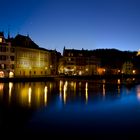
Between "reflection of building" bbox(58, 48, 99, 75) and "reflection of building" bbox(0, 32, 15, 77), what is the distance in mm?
43812

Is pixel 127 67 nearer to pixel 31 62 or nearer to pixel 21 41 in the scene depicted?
pixel 31 62

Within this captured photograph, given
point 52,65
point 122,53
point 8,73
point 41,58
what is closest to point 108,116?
point 8,73

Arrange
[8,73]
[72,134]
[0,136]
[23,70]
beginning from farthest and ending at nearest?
[23,70]
[8,73]
[72,134]
[0,136]

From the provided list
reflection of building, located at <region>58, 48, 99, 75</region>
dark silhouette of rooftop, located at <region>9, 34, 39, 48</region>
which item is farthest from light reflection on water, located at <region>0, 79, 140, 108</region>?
reflection of building, located at <region>58, 48, 99, 75</region>

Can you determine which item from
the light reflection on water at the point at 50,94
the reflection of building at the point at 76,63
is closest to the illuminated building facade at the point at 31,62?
the reflection of building at the point at 76,63

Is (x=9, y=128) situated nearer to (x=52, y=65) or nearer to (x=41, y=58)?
(x=41, y=58)

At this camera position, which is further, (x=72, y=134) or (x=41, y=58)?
(x=41, y=58)

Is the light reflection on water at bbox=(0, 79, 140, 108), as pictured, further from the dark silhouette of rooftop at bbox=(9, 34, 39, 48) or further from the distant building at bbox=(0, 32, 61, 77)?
the dark silhouette of rooftop at bbox=(9, 34, 39, 48)

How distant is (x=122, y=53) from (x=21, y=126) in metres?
155

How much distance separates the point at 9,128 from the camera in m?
16.7

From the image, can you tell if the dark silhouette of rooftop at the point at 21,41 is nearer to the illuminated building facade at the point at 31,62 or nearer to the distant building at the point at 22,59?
the distant building at the point at 22,59

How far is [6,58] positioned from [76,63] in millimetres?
50816

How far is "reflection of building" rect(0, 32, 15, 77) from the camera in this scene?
3051 inches

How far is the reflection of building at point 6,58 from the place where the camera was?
77500 mm
